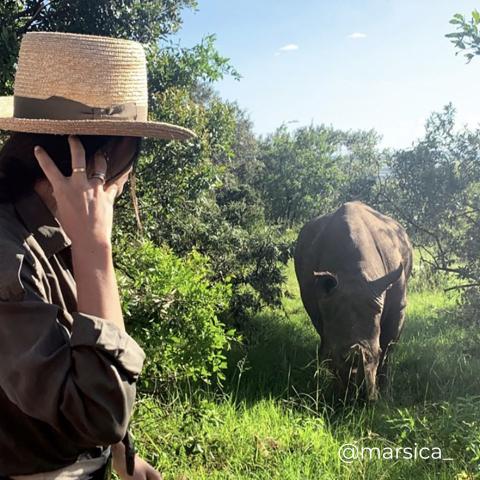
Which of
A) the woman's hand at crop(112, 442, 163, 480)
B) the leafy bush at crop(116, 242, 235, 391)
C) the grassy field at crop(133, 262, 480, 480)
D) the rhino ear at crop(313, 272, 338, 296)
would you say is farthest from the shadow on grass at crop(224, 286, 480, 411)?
the woman's hand at crop(112, 442, 163, 480)

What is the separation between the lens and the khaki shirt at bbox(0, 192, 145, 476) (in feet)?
4.37

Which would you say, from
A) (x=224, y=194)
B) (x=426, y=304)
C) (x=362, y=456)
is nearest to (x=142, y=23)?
(x=362, y=456)

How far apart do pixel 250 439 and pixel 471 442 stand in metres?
1.70

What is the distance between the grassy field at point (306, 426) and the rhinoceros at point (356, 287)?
1.11 ft

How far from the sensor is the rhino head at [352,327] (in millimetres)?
5742

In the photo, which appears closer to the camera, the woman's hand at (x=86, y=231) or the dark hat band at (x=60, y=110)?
the woman's hand at (x=86, y=231)

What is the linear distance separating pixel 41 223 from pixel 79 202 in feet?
0.66

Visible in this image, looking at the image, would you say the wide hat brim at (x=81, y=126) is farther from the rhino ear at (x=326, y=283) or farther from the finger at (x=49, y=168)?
the rhino ear at (x=326, y=283)

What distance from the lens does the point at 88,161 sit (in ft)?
5.43

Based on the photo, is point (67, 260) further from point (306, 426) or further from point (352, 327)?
point (352, 327)

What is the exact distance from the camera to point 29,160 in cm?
165

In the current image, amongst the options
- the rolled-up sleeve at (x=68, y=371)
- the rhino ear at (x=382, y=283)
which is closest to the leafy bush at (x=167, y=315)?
the rhino ear at (x=382, y=283)

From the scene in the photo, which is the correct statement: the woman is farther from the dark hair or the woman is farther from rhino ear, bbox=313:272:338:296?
rhino ear, bbox=313:272:338:296

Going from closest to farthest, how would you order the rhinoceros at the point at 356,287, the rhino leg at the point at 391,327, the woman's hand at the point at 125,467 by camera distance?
1. the woman's hand at the point at 125,467
2. the rhinoceros at the point at 356,287
3. the rhino leg at the point at 391,327
